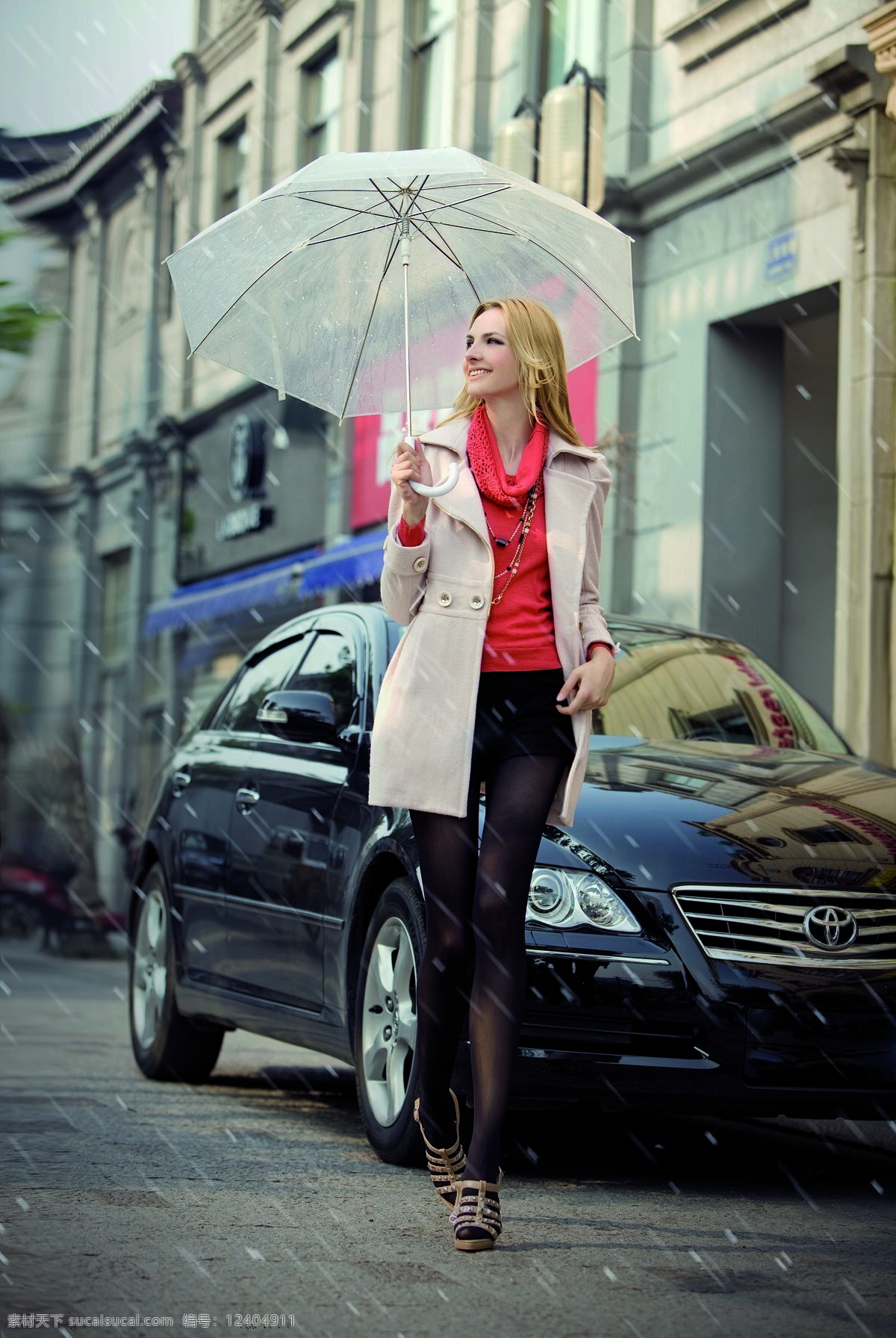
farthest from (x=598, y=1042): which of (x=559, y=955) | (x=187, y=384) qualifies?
(x=187, y=384)

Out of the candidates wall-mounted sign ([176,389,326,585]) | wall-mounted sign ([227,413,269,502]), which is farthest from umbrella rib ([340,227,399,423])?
wall-mounted sign ([227,413,269,502])

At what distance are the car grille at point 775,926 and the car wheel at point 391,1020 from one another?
73 centimetres

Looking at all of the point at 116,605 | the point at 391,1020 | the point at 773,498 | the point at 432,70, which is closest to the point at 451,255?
the point at 391,1020

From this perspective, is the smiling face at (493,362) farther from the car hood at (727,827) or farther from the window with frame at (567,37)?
the window with frame at (567,37)

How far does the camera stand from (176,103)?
26.5m

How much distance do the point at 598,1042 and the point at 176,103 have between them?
77.2 feet

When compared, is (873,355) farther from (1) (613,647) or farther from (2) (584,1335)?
(2) (584,1335)

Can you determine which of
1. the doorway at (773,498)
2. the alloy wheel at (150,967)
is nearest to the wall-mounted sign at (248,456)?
the doorway at (773,498)

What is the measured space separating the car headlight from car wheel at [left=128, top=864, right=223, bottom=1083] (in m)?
2.68

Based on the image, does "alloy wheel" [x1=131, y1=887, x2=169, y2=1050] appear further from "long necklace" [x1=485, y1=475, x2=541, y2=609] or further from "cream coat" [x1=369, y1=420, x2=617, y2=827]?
"long necklace" [x1=485, y1=475, x2=541, y2=609]

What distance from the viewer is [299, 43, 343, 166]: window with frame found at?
70.0 ft

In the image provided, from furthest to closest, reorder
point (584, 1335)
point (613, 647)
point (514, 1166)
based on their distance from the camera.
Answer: point (514, 1166) → point (613, 647) → point (584, 1335)

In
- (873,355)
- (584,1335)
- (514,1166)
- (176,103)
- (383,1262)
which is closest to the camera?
(584,1335)

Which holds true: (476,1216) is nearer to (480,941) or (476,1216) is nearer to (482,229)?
(480,941)
